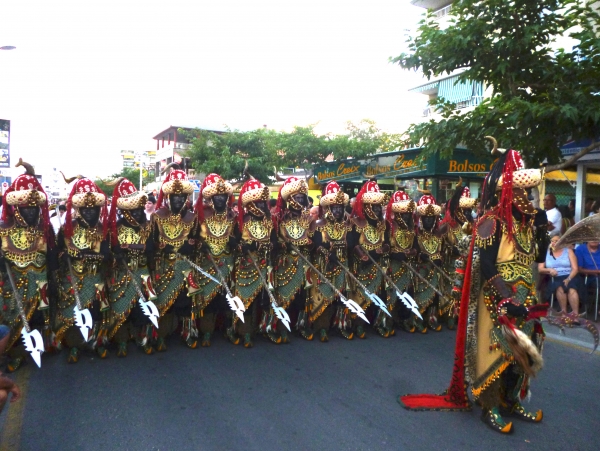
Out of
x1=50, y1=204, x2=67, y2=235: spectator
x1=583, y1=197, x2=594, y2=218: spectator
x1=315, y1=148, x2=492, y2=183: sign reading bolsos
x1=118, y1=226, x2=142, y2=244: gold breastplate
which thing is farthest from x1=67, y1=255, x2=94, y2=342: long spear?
x1=583, y1=197, x2=594, y2=218: spectator

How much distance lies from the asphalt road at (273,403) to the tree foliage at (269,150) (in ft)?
42.2

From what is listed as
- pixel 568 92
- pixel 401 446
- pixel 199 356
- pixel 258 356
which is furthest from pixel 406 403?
pixel 568 92

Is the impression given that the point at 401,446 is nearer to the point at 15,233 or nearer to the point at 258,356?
the point at 258,356

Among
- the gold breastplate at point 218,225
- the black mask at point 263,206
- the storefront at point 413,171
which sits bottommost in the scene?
the gold breastplate at point 218,225

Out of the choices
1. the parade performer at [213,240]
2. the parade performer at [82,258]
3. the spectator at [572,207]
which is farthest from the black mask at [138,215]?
the spectator at [572,207]

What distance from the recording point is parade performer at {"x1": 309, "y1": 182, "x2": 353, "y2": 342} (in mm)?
6242

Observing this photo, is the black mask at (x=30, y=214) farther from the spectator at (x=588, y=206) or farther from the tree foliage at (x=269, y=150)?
the tree foliage at (x=269, y=150)

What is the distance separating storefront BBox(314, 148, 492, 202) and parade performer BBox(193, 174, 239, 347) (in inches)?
182

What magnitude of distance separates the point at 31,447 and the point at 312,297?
139 inches

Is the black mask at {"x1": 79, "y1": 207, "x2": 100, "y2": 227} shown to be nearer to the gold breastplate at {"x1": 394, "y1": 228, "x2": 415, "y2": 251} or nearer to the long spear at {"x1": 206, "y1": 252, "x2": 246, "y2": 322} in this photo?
the long spear at {"x1": 206, "y1": 252, "x2": 246, "y2": 322}

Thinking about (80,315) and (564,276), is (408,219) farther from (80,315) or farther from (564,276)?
(80,315)

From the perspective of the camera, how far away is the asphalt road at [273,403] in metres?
3.70

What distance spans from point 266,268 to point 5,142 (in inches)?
524

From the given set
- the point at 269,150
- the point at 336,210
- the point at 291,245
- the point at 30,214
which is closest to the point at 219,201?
the point at 291,245
